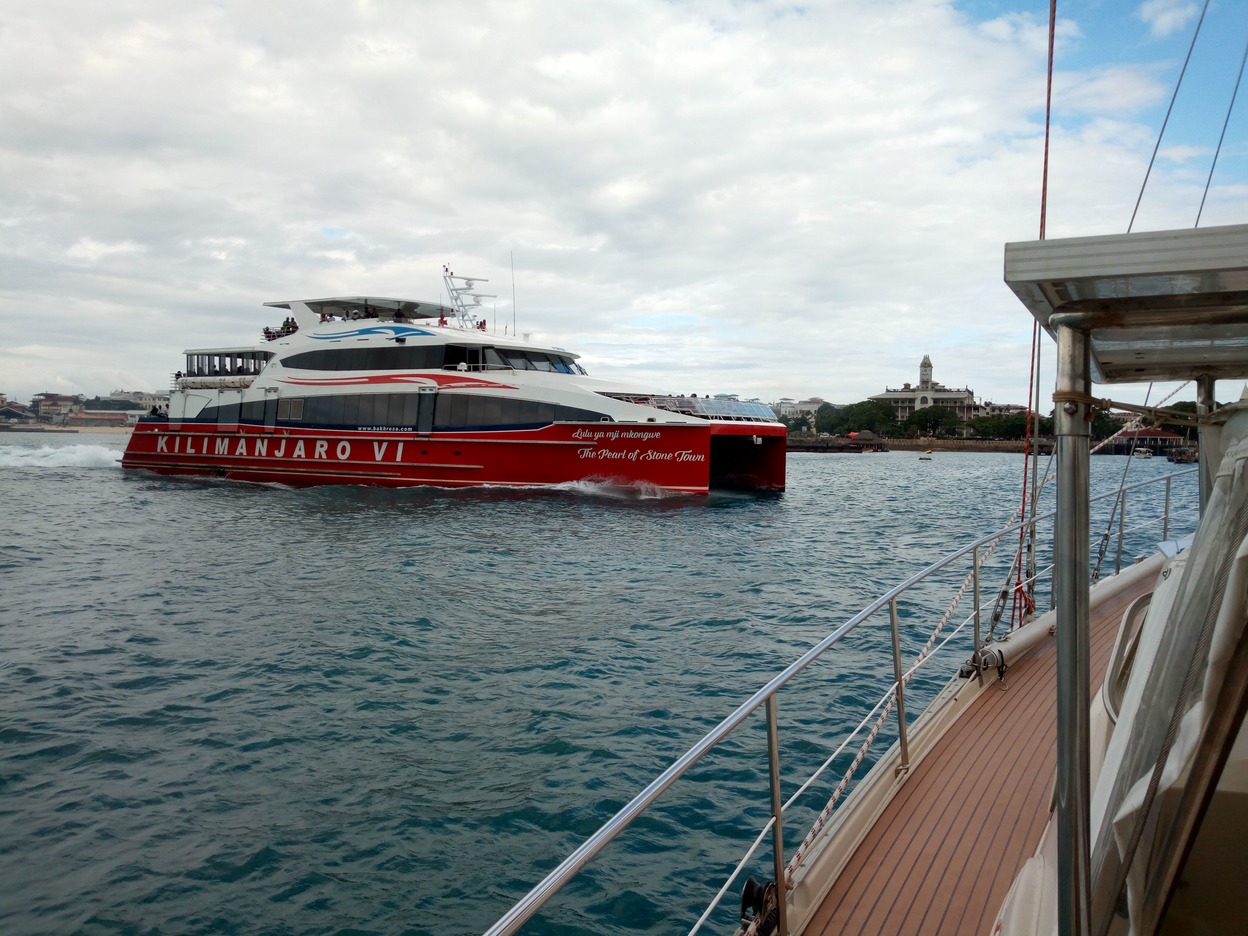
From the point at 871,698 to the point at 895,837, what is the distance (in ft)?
13.5

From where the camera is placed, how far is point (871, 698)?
6.97 m

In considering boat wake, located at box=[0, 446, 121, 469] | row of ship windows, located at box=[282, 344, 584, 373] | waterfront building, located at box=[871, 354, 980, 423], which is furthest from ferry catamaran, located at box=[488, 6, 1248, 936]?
waterfront building, located at box=[871, 354, 980, 423]

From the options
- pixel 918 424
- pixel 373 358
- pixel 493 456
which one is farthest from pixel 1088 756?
pixel 918 424

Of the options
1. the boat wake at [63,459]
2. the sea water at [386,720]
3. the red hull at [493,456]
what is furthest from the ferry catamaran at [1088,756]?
the boat wake at [63,459]

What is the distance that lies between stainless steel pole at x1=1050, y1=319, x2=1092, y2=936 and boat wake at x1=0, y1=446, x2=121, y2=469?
39.5m

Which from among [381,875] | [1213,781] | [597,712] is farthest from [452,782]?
[1213,781]

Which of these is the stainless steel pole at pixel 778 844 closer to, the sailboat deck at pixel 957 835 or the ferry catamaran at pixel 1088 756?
the ferry catamaran at pixel 1088 756

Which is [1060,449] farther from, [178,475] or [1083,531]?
[178,475]

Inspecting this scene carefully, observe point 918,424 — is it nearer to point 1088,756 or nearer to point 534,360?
point 534,360

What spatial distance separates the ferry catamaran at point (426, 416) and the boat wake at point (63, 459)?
1067 centimetres

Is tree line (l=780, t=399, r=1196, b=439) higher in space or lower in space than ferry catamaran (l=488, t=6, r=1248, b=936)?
higher

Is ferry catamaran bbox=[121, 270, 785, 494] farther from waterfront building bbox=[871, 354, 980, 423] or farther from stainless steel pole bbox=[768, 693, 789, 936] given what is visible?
waterfront building bbox=[871, 354, 980, 423]

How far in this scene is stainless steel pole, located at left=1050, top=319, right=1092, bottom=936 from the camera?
1480 mm

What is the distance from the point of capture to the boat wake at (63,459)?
36.9 meters
